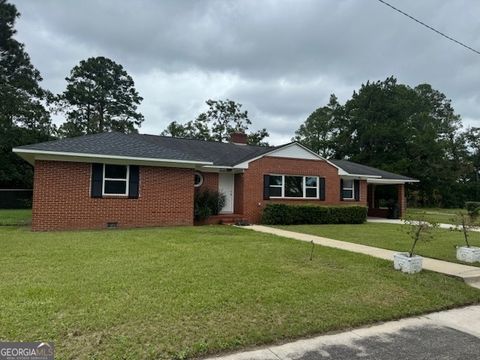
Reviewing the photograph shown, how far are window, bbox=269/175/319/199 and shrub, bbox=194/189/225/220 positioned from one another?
2684mm

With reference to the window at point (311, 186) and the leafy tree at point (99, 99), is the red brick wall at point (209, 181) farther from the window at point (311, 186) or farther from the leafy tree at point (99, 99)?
the leafy tree at point (99, 99)

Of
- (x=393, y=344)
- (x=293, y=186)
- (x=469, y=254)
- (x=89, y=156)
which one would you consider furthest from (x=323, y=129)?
(x=393, y=344)

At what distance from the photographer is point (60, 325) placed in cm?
364

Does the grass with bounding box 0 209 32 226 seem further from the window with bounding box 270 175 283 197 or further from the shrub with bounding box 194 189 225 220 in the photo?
the window with bounding box 270 175 283 197

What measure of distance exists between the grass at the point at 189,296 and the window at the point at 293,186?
8956mm

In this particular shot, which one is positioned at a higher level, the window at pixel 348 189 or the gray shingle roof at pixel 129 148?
the gray shingle roof at pixel 129 148

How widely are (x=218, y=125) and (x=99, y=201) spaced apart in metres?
31.7

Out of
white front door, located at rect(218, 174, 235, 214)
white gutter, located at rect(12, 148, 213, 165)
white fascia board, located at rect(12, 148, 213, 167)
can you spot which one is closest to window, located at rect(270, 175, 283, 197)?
white front door, located at rect(218, 174, 235, 214)

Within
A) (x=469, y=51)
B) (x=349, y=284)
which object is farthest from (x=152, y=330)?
(x=469, y=51)

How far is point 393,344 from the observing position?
363cm

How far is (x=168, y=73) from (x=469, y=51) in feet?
47.5

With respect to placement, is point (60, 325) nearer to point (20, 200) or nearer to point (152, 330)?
point (152, 330)

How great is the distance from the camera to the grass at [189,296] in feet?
11.4

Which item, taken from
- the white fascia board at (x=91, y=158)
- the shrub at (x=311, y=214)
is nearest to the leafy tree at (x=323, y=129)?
the shrub at (x=311, y=214)
